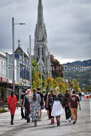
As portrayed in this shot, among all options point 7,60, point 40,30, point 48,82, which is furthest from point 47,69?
point 7,60

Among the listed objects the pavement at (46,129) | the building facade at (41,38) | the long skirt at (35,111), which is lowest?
the pavement at (46,129)

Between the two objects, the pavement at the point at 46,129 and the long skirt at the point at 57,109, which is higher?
the long skirt at the point at 57,109

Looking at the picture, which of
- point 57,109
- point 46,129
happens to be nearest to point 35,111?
point 57,109

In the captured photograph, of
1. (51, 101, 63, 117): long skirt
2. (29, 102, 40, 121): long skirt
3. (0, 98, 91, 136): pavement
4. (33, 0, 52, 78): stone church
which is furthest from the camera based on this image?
(33, 0, 52, 78): stone church

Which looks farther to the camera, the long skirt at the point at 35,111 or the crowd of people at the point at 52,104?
the crowd of people at the point at 52,104

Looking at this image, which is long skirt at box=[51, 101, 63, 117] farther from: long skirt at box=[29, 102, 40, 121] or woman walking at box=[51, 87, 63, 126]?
long skirt at box=[29, 102, 40, 121]

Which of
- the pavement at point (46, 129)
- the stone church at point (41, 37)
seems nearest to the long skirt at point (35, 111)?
the pavement at point (46, 129)

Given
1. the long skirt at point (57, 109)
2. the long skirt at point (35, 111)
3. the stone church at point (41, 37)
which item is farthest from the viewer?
the stone church at point (41, 37)

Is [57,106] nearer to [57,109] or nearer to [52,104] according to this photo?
[57,109]

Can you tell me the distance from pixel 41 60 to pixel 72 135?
16040 cm

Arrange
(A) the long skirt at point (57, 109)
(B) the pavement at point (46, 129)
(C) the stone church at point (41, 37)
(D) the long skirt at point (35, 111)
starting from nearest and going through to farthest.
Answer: (B) the pavement at point (46, 129) → (D) the long skirt at point (35, 111) → (A) the long skirt at point (57, 109) → (C) the stone church at point (41, 37)

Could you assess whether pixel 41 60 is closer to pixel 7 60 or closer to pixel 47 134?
pixel 7 60

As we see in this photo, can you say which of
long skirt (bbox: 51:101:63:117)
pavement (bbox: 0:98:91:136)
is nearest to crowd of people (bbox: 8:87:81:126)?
long skirt (bbox: 51:101:63:117)

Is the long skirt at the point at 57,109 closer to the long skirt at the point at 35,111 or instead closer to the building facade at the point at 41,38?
the long skirt at the point at 35,111
